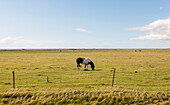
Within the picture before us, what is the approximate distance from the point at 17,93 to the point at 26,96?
2.59 feet

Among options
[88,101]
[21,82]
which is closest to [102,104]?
[88,101]

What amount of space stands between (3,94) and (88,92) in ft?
19.2

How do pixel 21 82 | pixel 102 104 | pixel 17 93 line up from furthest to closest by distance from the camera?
1. pixel 21 82
2. pixel 17 93
3. pixel 102 104

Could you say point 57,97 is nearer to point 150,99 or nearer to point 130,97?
point 130,97

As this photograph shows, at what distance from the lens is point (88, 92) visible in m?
11.0

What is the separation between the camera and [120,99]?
1036 cm

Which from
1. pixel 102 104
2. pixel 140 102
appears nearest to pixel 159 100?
pixel 140 102

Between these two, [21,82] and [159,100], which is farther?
[21,82]

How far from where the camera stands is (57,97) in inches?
410

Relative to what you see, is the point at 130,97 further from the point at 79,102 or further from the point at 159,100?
the point at 79,102

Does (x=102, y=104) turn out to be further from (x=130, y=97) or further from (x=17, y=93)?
(x=17, y=93)

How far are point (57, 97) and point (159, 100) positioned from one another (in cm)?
686

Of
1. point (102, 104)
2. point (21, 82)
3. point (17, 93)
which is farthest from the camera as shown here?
point (21, 82)

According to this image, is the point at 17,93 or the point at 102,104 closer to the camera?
the point at 102,104
